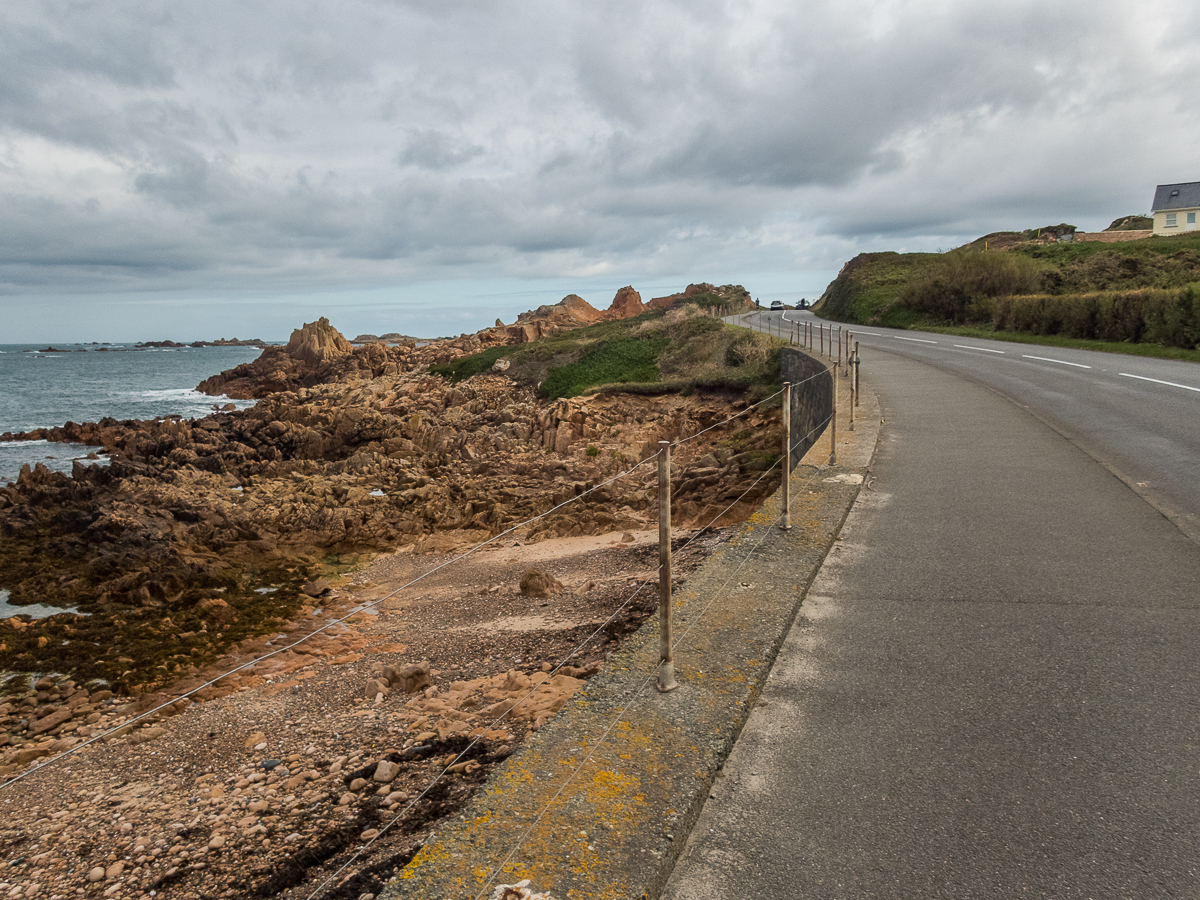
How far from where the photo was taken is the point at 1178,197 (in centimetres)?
5981

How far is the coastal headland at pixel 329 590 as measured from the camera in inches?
179

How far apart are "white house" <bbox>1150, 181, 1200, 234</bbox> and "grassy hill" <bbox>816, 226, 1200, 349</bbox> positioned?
12110 mm

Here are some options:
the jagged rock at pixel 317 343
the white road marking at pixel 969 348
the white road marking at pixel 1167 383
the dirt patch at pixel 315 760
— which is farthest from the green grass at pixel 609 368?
the jagged rock at pixel 317 343

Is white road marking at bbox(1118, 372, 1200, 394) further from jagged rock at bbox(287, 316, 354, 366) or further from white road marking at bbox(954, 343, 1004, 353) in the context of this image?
jagged rock at bbox(287, 316, 354, 366)

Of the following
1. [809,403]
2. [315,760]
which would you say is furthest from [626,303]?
[315,760]

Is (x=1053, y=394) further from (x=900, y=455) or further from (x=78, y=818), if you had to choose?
(x=78, y=818)

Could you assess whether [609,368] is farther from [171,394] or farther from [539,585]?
[171,394]

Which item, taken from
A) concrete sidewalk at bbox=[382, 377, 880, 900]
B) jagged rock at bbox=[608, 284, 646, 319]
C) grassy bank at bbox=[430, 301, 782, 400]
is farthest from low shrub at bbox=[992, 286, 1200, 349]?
jagged rock at bbox=[608, 284, 646, 319]

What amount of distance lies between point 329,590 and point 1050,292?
40.8 metres

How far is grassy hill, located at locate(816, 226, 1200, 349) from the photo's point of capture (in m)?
23.0

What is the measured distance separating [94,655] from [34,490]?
13.0 metres

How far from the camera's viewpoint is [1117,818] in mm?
3057

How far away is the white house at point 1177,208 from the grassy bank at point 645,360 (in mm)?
48493

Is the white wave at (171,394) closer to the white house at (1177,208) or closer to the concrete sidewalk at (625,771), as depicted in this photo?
the concrete sidewalk at (625,771)
